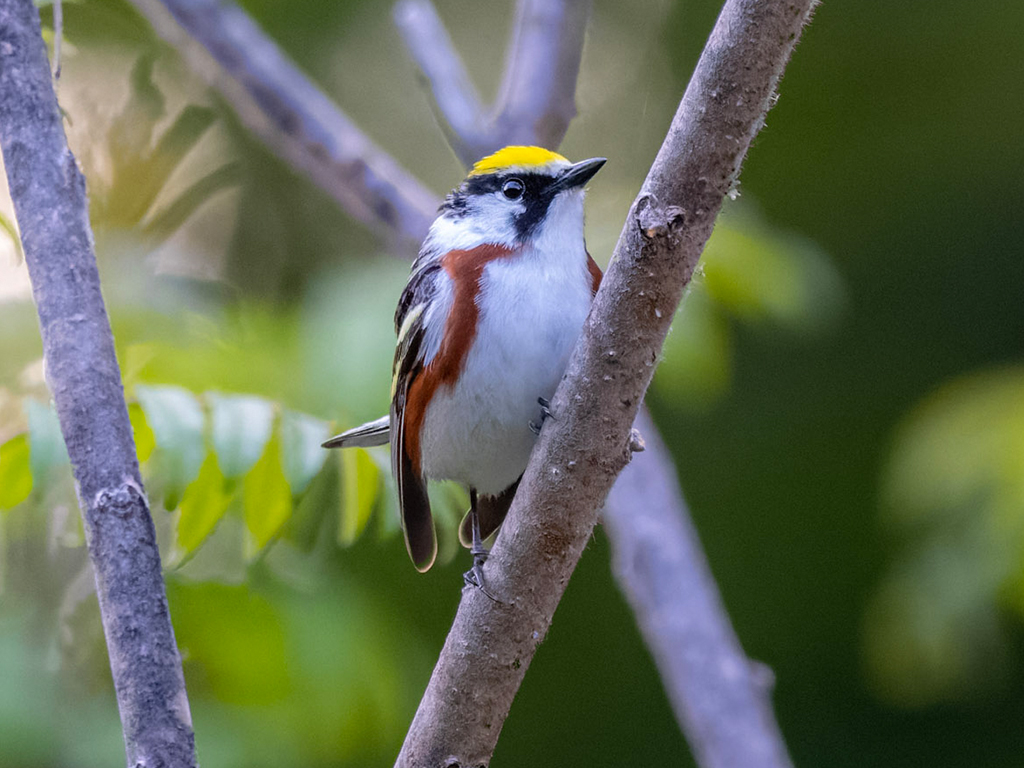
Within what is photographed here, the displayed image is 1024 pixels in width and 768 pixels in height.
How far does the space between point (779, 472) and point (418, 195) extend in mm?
2156

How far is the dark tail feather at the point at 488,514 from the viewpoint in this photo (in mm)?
2219

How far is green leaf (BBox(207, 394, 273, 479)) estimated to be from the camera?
1836 mm

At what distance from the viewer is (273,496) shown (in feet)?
6.28

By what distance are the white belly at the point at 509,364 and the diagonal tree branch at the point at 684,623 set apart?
0.75m

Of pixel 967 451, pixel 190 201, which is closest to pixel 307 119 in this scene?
pixel 190 201

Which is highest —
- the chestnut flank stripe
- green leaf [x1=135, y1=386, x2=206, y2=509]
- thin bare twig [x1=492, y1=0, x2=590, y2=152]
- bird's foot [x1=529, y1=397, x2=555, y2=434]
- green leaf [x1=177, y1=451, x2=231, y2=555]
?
thin bare twig [x1=492, y1=0, x2=590, y2=152]

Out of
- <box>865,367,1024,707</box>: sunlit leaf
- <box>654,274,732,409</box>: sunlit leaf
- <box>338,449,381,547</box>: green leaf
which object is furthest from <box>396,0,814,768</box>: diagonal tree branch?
<box>865,367,1024,707</box>: sunlit leaf

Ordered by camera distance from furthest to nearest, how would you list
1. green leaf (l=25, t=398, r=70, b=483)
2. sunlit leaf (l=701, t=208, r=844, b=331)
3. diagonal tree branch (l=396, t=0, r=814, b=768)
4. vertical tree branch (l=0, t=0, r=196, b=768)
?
sunlit leaf (l=701, t=208, r=844, b=331) → green leaf (l=25, t=398, r=70, b=483) → vertical tree branch (l=0, t=0, r=196, b=768) → diagonal tree branch (l=396, t=0, r=814, b=768)

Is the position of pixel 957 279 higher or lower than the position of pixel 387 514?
higher

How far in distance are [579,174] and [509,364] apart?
472 mm

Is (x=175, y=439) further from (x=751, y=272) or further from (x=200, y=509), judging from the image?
(x=751, y=272)

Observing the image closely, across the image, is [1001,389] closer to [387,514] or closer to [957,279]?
[387,514]

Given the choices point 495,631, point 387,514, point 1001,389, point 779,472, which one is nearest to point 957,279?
point 779,472

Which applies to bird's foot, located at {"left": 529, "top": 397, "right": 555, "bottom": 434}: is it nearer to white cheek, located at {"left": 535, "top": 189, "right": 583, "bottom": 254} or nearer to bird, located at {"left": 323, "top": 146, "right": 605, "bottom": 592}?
bird, located at {"left": 323, "top": 146, "right": 605, "bottom": 592}
